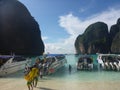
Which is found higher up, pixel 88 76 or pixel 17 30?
pixel 17 30

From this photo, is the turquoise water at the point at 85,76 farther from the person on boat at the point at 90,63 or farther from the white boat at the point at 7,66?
the person on boat at the point at 90,63

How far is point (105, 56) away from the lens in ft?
113

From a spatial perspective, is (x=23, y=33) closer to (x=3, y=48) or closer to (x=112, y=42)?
(x=3, y=48)

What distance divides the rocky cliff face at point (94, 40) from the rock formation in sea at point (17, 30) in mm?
57358

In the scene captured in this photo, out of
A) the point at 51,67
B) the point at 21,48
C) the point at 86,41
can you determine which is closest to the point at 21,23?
the point at 21,48

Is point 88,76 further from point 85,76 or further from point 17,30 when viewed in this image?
point 17,30

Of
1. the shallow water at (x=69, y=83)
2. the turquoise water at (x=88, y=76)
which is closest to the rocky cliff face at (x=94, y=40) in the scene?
the turquoise water at (x=88, y=76)

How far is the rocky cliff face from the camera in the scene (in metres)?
162

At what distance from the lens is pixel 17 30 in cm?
10638

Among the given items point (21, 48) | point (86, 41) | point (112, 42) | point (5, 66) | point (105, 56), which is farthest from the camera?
point (86, 41)

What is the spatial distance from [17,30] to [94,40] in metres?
78.6

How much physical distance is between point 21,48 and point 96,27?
84.0 metres

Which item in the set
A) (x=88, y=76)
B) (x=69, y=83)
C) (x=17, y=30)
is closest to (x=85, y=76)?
(x=88, y=76)

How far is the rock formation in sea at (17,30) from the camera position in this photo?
331 feet
